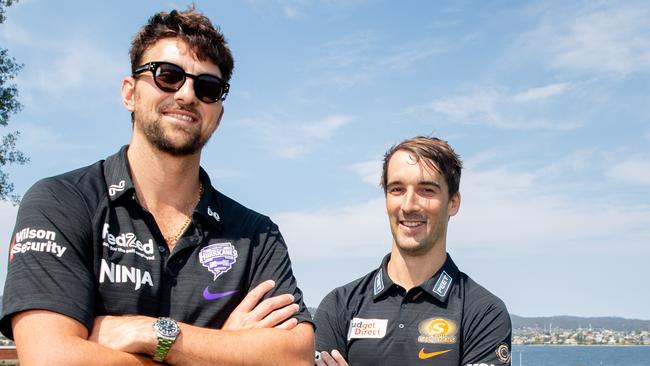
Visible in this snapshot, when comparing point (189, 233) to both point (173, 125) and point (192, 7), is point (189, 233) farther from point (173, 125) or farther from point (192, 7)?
point (192, 7)

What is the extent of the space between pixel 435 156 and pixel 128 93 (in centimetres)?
235

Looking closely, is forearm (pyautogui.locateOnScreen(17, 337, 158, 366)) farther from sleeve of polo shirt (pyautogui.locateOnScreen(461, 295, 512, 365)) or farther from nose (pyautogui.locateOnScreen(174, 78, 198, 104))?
sleeve of polo shirt (pyautogui.locateOnScreen(461, 295, 512, 365))

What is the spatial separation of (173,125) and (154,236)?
2.08ft

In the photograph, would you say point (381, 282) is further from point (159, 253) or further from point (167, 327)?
point (167, 327)

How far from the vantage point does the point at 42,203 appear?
370cm

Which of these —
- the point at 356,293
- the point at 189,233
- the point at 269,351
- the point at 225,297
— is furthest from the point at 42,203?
the point at 356,293

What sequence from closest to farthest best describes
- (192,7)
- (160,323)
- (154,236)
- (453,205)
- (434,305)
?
(160,323), (154,236), (192,7), (434,305), (453,205)

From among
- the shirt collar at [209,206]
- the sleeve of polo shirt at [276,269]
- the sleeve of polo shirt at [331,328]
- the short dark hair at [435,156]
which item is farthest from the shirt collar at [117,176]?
the short dark hair at [435,156]

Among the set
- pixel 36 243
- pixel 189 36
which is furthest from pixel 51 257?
pixel 189 36

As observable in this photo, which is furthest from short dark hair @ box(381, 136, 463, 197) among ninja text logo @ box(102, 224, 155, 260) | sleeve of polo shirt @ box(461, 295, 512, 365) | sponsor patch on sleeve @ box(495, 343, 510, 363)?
ninja text logo @ box(102, 224, 155, 260)

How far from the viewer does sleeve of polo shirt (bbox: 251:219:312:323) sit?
161 inches

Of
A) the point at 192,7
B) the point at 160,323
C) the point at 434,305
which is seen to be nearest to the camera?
the point at 160,323

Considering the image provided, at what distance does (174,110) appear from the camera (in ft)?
13.2

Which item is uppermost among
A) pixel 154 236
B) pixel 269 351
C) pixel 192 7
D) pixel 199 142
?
pixel 192 7
